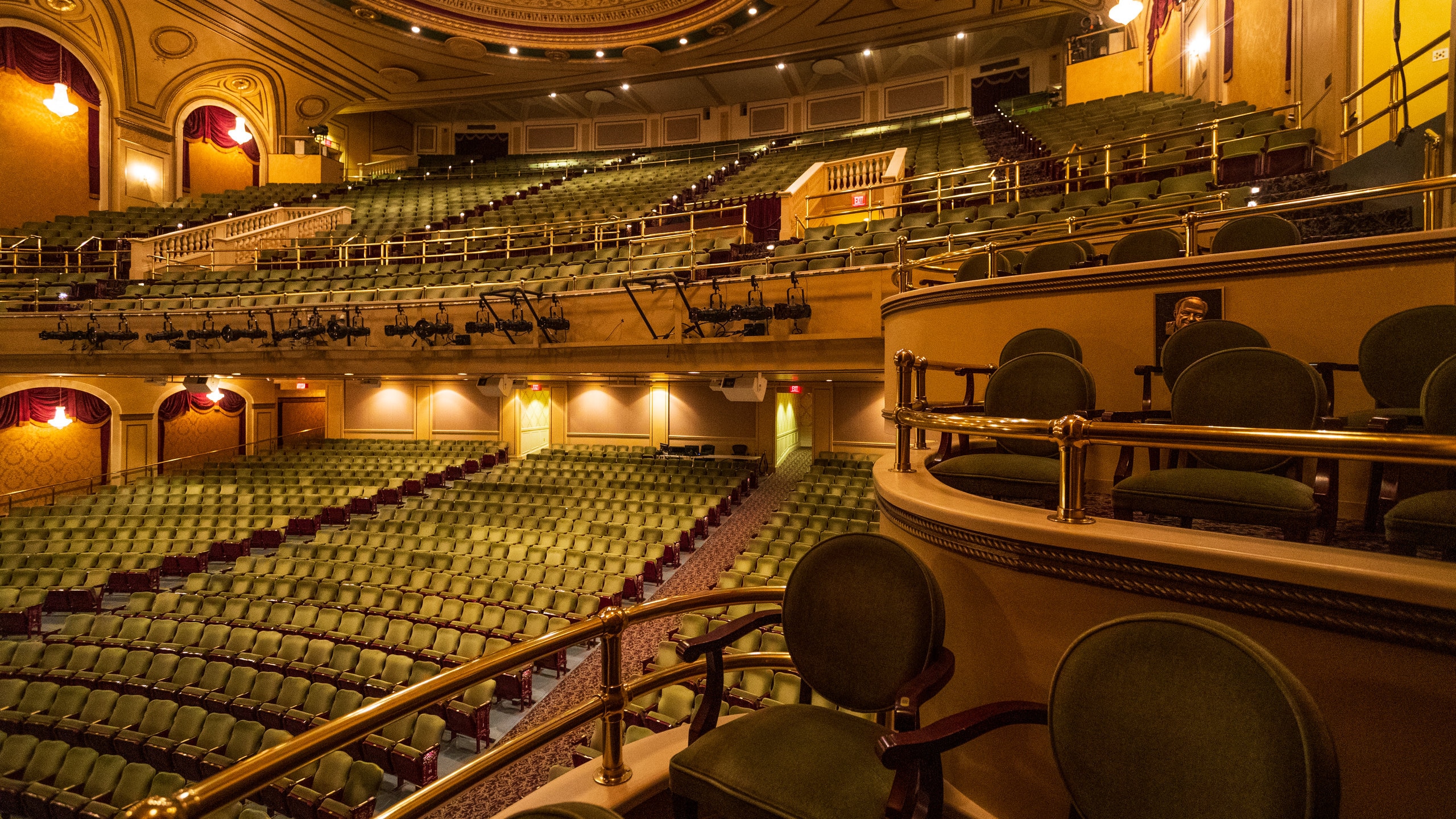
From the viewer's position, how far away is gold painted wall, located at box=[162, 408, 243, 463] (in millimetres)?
13945

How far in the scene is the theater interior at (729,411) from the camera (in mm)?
1166

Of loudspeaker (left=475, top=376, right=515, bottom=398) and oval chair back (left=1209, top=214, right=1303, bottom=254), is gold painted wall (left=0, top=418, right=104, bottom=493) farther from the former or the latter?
oval chair back (left=1209, top=214, right=1303, bottom=254)

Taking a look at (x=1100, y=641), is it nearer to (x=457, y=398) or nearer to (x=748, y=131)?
(x=457, y=398)

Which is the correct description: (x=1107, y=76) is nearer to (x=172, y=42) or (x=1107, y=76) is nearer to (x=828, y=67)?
(x=828, y=67)

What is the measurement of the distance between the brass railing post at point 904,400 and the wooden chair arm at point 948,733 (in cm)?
108

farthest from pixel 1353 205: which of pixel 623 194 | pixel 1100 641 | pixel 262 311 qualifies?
pixel 623 194

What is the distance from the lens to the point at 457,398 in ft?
48.9

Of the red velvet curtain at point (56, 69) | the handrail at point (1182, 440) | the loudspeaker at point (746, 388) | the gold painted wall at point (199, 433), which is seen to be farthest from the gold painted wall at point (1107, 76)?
the red velvet curtain at point (56, 69)

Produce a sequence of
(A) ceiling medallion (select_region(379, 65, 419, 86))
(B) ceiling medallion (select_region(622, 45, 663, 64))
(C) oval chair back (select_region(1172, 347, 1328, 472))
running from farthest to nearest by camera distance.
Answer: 1. (A) ceiling medallion (select_region(379, 65, 419, 86))
2. (B) ceiling medallion (select_region(622, 45, 663, 64))
3. (C) oval chair back (select_region(1172, 347, 1328, 472))

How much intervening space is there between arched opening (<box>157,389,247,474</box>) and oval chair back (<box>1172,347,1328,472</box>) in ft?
54.5

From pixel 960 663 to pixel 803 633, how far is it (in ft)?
1.27

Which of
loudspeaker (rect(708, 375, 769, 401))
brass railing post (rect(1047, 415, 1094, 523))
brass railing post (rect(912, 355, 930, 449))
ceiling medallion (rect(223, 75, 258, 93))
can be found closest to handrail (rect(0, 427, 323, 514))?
ceiling medallion (rect(223, 75, 258, 93))

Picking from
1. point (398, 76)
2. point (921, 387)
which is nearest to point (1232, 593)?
point (921, 387)

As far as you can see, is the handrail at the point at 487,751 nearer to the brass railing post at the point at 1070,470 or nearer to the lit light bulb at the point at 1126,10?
the brass railing post at the point at 1070,470
